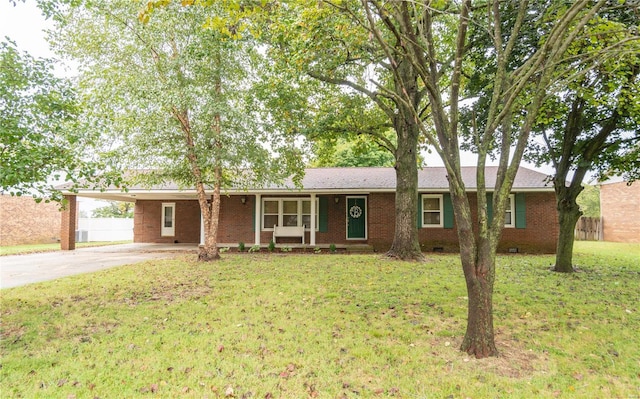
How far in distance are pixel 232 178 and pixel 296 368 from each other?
29.9ft

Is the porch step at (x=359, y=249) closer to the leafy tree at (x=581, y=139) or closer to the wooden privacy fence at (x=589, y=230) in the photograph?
the leafy tree at (x=581, y=139)

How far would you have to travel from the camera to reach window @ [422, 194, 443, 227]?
14.8 metres

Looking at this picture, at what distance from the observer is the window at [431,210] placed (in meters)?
14.8

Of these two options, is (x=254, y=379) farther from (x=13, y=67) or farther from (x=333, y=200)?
(x=333, y=200)

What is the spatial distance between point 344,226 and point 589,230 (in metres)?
16.8

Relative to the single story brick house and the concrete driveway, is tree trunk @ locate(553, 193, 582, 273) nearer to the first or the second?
the single story brick house

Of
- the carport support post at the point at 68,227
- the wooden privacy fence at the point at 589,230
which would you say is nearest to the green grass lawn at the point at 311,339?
the carport support post at the point at 68,227

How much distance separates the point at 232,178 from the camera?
12.1 meters

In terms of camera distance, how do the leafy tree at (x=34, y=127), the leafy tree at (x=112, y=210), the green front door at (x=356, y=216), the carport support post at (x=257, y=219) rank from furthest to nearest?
the leafy tree at (x=112, y=210), the green front door at (x=356, y=216), the carport support post at (x=257, y=219), the leafy tree at (x=34, y=127)

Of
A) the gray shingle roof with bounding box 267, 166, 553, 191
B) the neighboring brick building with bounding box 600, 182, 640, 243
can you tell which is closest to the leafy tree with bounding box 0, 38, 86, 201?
the gray shingle roof with bounding box 267, 166, 553, 191

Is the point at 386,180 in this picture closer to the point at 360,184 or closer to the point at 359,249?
the point at 360,184

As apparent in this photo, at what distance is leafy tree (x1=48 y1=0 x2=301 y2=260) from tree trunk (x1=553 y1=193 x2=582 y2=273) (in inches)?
321

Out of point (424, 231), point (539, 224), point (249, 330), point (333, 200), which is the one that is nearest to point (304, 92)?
point (333, 200)

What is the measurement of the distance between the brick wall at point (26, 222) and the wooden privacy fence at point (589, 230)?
30.0m
